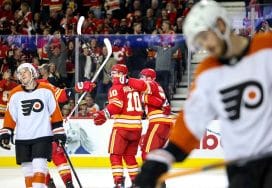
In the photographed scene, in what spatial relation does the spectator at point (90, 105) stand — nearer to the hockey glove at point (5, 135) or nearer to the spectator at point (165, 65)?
the spectator at point (165, 65)

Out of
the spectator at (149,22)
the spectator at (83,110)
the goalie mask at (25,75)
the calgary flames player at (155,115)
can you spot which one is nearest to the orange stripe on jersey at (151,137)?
the calgary flames player at (155,115)

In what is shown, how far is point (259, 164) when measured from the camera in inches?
119

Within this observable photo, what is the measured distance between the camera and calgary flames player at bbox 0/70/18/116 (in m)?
10.8

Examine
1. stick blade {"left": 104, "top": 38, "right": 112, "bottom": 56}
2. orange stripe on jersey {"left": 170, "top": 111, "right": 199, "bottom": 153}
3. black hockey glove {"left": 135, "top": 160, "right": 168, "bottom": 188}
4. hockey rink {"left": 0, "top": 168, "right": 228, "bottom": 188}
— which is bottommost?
hockey rink {"left": 0, "top": 168, "right": 228, "bottom": 188}

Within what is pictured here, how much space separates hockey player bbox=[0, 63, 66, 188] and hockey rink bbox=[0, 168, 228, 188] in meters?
2.04

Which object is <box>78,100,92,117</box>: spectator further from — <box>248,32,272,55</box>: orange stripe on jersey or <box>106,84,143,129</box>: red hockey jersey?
<box>248,32,272,55</box>: orange stripe on jersey

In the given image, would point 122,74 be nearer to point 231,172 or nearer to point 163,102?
point 163,102

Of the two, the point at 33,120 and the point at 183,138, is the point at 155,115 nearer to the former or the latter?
the point at 33,120

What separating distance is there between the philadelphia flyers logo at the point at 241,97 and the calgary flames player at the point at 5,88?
7.94 metres

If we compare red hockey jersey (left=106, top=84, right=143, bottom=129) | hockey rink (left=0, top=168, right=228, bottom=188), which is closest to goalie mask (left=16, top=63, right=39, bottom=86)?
red hockey jersey (left=106, top=84, right=143, bottom=129)

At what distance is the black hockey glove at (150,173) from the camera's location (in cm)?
306

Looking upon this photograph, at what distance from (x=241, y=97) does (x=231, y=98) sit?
0.04 metres

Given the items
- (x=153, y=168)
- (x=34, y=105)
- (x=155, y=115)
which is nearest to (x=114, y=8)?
(x=155, y=115)

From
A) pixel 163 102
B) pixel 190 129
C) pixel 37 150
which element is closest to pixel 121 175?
pixel 163 102
